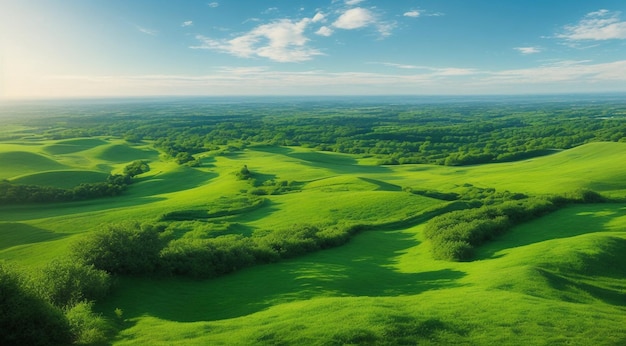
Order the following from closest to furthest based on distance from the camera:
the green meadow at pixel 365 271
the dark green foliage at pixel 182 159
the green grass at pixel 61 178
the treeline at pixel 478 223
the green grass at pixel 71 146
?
the green meadow at pixel 365 271 < the treeline at pixel 478 223 < the green grass at pixel 61 178 < the dark green foliage at pixel 182 159 < the green grass at pixel 71 146

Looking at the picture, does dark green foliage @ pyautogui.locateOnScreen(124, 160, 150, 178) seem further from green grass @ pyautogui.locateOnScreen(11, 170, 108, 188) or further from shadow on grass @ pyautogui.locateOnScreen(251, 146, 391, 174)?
shadow on grass @ pyautogui.locateOnScreen(251, 146, 391, 174)

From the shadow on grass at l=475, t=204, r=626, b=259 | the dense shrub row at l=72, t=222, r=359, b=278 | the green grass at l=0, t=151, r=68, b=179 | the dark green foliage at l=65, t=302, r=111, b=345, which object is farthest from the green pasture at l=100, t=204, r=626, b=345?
the green grass at l=0, t=151, r=68, b=179

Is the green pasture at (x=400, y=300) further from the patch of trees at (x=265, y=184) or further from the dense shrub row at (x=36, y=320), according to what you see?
the patch of trees at (x=265, y=184)

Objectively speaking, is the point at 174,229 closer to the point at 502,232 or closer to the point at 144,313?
the point at 144,313

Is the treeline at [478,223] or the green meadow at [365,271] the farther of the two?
the treeline at [478,223]

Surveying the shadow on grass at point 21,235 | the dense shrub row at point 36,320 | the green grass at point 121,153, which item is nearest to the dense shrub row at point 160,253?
the dense shrub row at point 36,320

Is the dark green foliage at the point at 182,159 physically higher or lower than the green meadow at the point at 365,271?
lower
